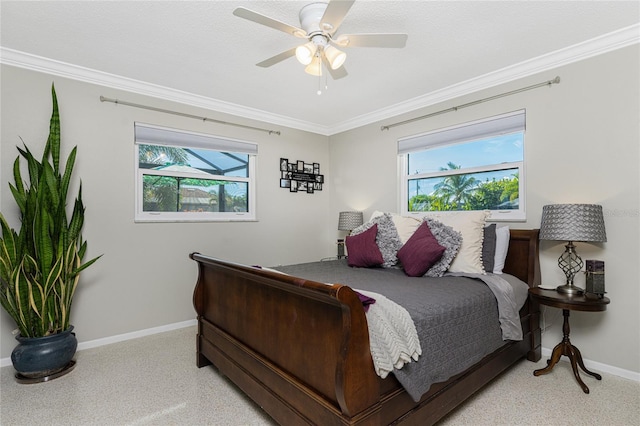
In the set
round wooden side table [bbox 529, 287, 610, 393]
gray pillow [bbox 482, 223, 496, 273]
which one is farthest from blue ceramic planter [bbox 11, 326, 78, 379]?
round wooden side table [bbox 529, 287, 610, 393]

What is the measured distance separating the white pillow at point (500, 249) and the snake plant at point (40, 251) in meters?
3.34

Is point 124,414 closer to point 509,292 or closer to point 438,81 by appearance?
point 509,292

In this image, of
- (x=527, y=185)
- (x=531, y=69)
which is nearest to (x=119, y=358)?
(x=527, y=185)

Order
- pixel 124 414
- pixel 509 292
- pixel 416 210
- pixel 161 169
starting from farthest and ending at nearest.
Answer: pixel 416 210, pixel 161 169, pixel 509 292, pixel 124 414

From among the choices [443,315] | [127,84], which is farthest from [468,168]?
[127,84]

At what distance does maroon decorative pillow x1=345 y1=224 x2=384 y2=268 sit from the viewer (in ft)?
9.50

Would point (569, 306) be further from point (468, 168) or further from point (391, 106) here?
point (391, 106)

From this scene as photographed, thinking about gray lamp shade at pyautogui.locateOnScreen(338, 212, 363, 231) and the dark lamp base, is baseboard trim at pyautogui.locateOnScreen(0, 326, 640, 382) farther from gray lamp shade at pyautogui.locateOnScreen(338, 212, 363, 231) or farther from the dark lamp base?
gray lamp shade at pyautogui.locateOnScreen(338, 212, 363, 231)

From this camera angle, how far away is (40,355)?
2289mm

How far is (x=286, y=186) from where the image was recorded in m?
4.32

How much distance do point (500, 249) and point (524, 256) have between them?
0.20m

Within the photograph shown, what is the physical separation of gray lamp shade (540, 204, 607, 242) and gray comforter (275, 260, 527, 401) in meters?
0.50

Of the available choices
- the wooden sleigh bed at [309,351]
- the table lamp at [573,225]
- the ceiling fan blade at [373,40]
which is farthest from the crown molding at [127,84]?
the table lamp at [573,225]

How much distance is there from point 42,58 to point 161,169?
4.15 feet
